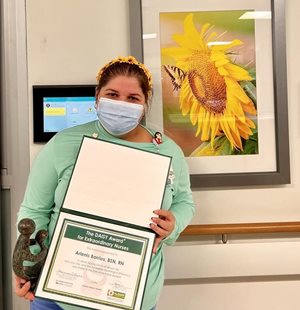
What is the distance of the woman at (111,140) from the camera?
1235 millimetres

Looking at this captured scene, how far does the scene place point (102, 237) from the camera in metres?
1.12

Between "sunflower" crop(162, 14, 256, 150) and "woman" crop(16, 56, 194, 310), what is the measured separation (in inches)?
16.1

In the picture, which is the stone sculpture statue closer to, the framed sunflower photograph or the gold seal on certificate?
the gold seal on certificate

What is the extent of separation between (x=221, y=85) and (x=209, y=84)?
0.05 metres

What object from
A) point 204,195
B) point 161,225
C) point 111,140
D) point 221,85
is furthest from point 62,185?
point 221,85

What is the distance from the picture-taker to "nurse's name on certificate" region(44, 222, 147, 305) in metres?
1.10

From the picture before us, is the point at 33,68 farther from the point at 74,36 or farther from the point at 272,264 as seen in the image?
the point at 272,264

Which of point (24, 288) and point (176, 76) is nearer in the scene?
point (24, 288)

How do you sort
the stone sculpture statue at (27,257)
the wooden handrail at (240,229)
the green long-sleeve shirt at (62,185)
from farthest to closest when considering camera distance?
the wooden handrail at (240,229) → the green long-sleeve shirt at (62,185) → the stone sculpture statue at (27,257)

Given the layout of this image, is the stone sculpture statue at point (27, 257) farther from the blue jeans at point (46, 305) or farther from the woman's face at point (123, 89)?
the woman's face at point (123, 89)

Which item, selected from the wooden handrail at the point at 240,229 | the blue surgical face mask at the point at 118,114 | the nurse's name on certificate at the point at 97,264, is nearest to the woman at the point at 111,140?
the blue surgical face mask at the point at 118,114

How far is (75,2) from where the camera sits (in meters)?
1.69

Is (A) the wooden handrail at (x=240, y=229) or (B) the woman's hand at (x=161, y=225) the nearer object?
(B) the woman's hand at (x=161, y=225)

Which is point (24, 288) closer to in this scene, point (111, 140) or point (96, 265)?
point (96, 265)
